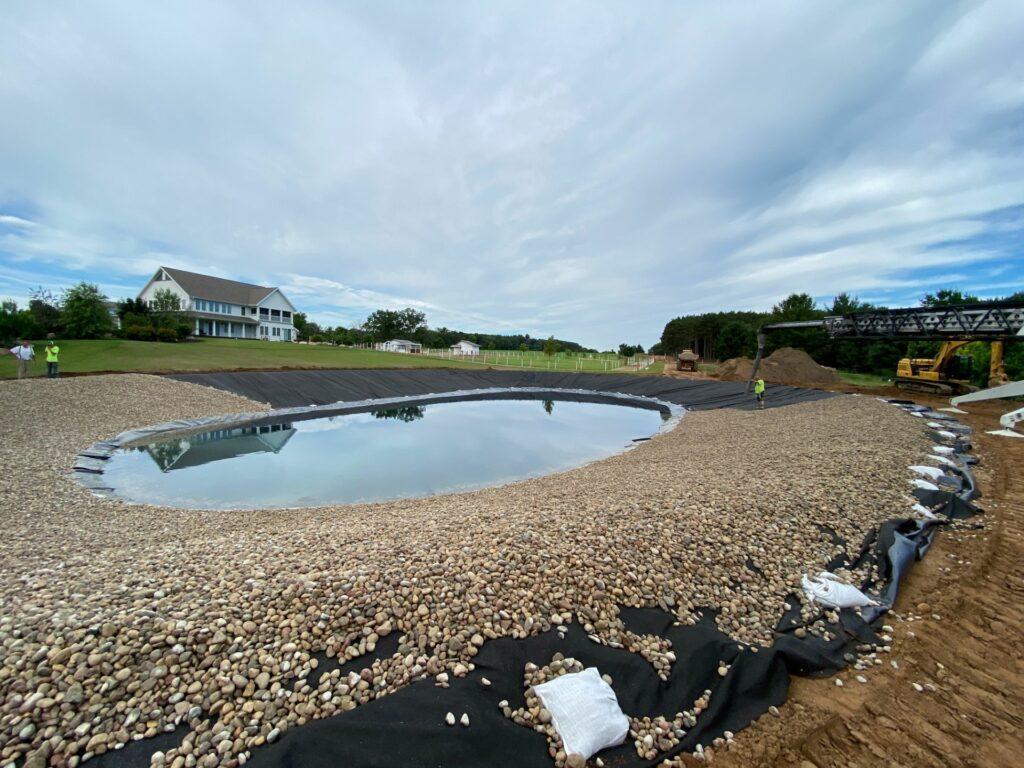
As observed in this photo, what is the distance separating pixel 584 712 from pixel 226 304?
54.0 metres

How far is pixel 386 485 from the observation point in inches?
372

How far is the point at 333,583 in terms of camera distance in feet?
11.7

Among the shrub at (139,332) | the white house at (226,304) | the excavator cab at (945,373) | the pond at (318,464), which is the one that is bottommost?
the pond at (318,464)

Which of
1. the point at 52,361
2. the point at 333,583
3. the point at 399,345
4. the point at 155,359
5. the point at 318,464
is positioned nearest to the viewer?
the point at 333,583

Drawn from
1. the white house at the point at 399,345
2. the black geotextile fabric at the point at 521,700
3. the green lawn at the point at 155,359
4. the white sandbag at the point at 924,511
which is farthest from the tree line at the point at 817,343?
the white house at the point at 399,345

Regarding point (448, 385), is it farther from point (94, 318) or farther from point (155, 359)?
point (94, 318)

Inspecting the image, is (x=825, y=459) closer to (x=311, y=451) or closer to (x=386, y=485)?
(x=386, y=485)

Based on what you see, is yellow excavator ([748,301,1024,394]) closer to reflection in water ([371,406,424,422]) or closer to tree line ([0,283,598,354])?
reflection in water ([371,406,424,422])

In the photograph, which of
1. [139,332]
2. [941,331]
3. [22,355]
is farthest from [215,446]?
[139,332]

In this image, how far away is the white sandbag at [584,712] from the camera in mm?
2389

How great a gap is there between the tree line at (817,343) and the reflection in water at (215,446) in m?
27.9

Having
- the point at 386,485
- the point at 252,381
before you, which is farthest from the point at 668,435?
the point at 252,381

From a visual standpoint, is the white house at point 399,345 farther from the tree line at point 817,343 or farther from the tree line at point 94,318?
the tree line at point 817,343

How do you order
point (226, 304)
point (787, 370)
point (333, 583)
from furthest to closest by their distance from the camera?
1. point (226, 304)
2. point (787, 370)
3. point (333, 583)
